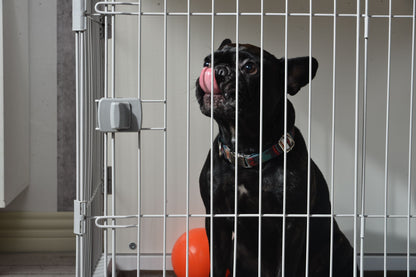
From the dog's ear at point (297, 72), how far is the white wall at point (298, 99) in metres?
0.31

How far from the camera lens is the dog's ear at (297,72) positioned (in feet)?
5.00

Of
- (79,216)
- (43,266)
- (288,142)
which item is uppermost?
(288,142)

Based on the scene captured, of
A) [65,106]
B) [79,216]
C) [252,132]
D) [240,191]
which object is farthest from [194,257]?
[65,106]

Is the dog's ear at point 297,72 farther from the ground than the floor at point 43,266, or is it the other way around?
the dog's ear at point 297,72

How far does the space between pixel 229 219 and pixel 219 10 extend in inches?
30.2

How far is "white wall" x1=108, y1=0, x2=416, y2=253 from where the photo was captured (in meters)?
1.86

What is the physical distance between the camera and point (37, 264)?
2104 mm

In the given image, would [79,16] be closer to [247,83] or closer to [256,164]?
[247,83]

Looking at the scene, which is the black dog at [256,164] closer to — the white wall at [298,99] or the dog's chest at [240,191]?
the dog's chest at [240,191]

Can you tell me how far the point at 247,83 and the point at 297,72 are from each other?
0.16 m

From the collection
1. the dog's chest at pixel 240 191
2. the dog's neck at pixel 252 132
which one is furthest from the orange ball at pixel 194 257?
the dog's neck at pixel 252 132

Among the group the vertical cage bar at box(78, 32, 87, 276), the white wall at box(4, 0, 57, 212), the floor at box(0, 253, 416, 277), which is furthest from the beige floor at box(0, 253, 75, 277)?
the vertical cage bar at box(78, 32, 87, 276)

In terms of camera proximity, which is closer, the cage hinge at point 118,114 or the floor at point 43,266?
the cage hinge at point 118,114

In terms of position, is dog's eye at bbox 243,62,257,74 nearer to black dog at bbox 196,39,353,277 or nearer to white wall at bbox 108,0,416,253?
black dog at bbox 196,39,353,277
